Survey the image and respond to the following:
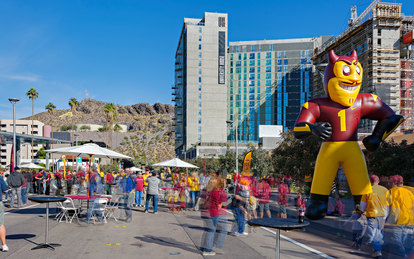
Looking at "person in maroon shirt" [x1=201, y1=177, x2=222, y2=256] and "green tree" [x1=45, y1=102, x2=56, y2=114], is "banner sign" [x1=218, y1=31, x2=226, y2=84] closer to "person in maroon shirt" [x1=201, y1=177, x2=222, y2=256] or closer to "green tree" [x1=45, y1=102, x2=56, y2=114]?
"green tree" [x1=45, y1=102, x2=56, y2=114]

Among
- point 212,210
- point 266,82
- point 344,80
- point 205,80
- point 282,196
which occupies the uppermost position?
point 266,82

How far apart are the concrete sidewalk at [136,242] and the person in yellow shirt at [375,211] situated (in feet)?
4.27

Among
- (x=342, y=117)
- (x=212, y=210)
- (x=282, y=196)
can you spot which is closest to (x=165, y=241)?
(x=212, y=210)

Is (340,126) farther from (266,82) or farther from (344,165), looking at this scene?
(266,82)

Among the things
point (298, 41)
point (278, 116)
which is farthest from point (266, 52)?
point (278, 116)

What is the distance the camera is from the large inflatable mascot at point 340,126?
754cm

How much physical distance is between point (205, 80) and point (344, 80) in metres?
88.2

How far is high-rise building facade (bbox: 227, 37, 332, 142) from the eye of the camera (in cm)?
10988

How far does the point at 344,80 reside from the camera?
759cm

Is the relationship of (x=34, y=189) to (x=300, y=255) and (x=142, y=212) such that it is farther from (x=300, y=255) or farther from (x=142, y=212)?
(x=300, y=255)

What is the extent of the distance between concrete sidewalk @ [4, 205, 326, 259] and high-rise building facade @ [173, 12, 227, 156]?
81.1m

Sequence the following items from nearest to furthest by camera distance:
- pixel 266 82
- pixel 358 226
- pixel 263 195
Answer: pixel 358 226 → pixel 263 195 → pixel 266 82

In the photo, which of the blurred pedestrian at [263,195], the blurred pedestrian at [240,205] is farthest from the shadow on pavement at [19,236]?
the blurred pedestrian at [263,195]

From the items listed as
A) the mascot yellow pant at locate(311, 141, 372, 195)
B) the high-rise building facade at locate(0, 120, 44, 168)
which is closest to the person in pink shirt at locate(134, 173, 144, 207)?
the mascot yellow pant at locate(311, 141, 372, 195)
